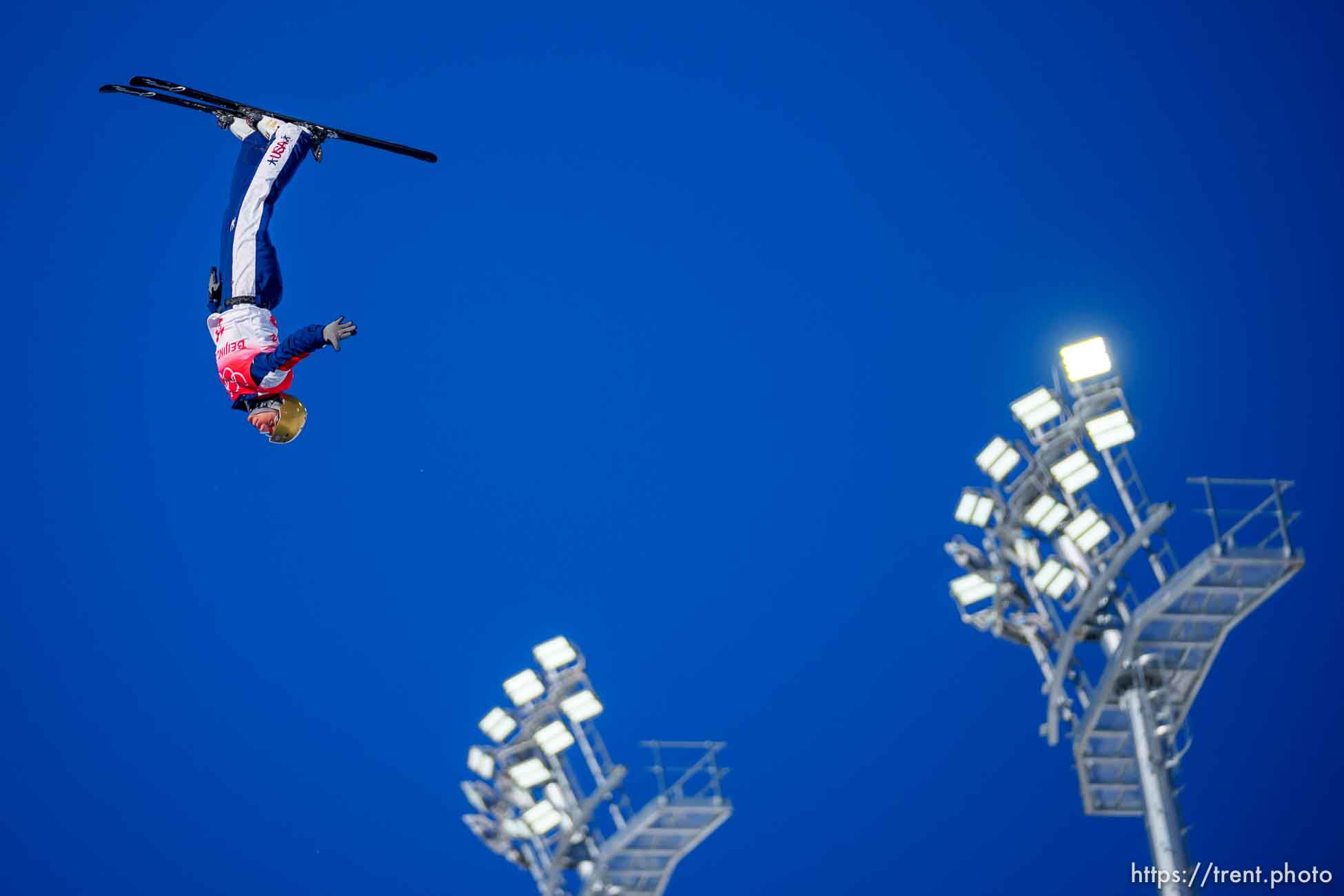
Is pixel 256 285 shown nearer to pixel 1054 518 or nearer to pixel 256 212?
pixel 256 212

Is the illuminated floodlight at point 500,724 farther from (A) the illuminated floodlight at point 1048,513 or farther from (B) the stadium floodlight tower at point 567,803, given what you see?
(A) the illuminated floodlight at point 1048,513

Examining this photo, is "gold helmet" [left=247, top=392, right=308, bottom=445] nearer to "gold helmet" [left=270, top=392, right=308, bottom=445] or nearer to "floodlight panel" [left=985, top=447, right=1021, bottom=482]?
"gold helmet" [left=270, top=392, right=308, bottom=445]

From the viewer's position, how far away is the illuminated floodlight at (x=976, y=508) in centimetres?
1800

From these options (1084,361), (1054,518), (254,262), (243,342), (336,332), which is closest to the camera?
(336,332)

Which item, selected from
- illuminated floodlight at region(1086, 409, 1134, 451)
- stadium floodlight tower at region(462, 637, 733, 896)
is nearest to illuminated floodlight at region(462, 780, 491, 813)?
stadium floodlight tower at region(462, 637, 733, 896)

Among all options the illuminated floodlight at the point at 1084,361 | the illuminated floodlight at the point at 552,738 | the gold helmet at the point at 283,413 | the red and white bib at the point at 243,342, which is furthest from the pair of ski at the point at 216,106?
the illuminated floodlight at the point at 552,738

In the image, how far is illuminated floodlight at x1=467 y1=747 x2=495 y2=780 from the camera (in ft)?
80.2

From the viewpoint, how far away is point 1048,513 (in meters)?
17.0

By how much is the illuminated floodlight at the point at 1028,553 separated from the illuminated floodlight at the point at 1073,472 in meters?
1.03

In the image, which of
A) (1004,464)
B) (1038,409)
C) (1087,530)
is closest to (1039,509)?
(1087,530)

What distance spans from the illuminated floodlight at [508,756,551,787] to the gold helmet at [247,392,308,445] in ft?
36.4

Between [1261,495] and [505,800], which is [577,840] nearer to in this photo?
[505,800]

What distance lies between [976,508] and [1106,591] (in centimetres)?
228

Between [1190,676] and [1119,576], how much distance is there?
1.46 metres
